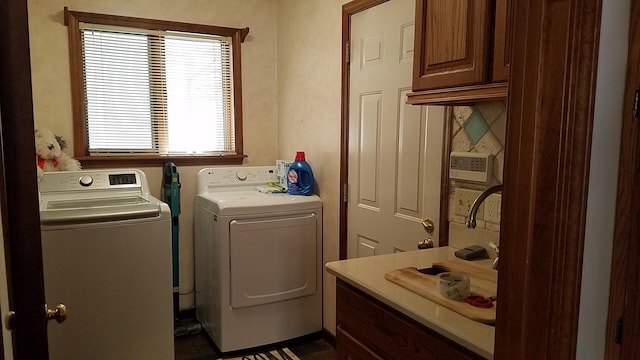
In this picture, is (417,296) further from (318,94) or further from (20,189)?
(318,94)

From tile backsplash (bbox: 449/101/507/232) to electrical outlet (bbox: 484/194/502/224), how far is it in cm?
2

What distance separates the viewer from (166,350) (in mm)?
2369

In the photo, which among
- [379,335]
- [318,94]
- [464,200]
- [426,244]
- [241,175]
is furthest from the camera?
[241,175]

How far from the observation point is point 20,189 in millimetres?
864

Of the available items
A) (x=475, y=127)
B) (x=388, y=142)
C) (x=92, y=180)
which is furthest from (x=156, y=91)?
(x=475, y=127)

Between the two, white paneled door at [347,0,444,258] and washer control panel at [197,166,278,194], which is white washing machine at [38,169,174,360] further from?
white paneled door at [347,0,444,258]

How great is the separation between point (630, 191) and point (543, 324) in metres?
0.30

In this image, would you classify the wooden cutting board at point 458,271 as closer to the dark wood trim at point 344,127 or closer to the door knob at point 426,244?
the door knob at point 426,244

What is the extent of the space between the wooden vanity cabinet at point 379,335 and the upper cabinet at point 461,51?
0.71m

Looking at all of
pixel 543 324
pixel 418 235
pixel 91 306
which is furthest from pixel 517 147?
pixel 91 306

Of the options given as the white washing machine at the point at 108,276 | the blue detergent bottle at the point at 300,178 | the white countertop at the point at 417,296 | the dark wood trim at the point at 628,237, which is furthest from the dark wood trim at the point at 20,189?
the blue detergent bottle at the point at 300,178

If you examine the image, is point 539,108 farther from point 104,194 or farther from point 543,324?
point 104,194

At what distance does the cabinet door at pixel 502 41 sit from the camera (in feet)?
4.16

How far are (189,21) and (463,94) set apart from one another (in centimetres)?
232
